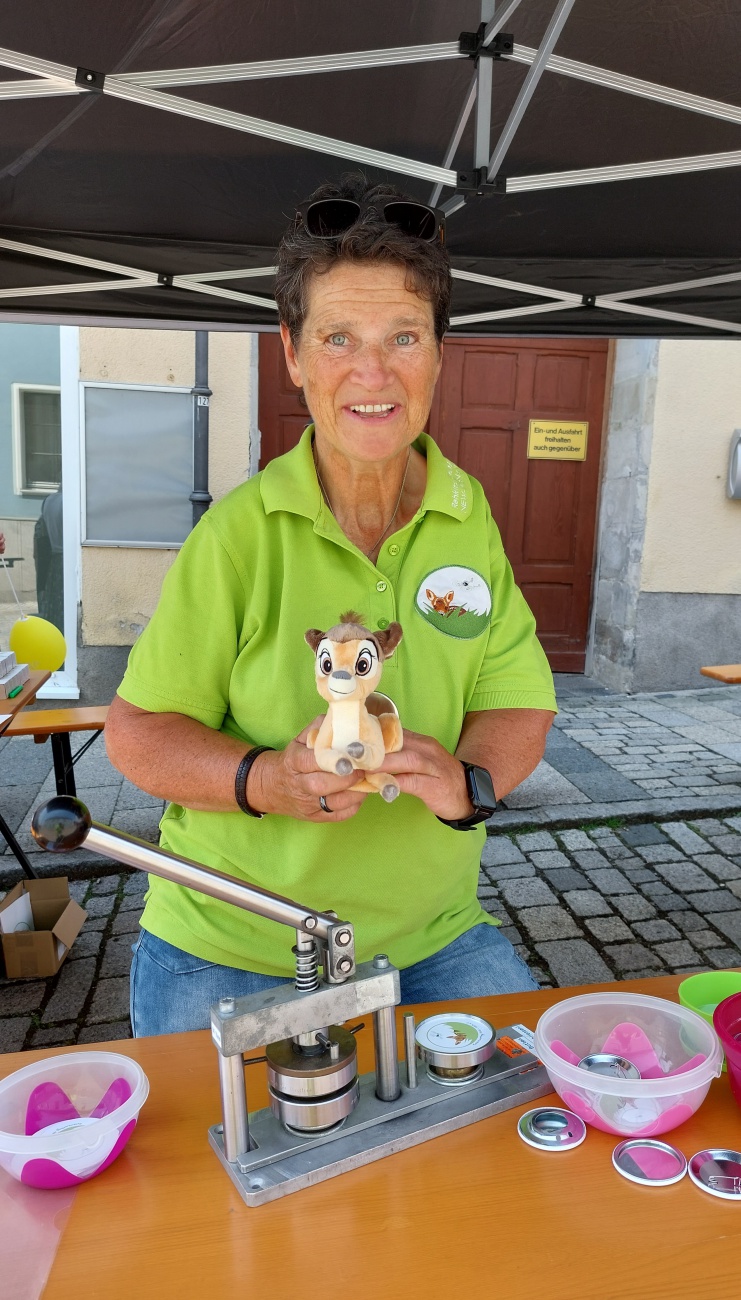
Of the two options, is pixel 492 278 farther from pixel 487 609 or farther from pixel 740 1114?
pixel 740 1114

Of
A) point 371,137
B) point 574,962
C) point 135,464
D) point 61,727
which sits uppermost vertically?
point 371,137

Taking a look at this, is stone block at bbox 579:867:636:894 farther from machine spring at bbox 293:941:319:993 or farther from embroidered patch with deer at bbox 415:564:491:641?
machine spring at bbox 293:941:319:993

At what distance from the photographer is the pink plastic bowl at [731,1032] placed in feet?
3.87

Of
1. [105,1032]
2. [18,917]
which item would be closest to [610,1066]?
[105,1032]

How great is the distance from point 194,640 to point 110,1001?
2.27m

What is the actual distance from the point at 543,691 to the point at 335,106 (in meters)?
1.48

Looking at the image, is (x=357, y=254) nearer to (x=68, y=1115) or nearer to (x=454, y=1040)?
(x=454, y=1040)

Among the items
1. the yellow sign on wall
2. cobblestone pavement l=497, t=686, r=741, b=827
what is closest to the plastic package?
cobblestone pavement l=497, t=686, r=741, b=827

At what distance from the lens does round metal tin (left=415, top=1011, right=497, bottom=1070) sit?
125 centimetres

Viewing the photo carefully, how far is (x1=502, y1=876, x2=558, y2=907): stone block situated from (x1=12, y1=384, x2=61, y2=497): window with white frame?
4781 millimetres

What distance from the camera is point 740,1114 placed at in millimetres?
1215

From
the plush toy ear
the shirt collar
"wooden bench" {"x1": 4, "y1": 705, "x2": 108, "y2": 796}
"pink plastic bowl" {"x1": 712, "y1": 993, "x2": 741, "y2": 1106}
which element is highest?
the shirt collar

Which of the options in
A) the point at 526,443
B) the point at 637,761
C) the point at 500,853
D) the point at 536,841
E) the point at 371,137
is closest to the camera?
the point at 371,137

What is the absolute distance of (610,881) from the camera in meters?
4.33
